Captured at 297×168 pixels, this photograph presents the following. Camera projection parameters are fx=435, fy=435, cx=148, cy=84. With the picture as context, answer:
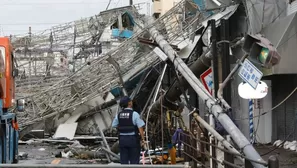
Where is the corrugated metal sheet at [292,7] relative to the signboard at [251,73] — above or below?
above

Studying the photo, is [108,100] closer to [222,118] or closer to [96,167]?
[222,118]

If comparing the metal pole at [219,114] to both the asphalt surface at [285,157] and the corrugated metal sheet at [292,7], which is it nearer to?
the asphalt surface at [285,157]

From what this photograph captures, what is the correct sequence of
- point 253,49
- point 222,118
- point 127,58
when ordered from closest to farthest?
point 253,49
point 222,118
point 127,58

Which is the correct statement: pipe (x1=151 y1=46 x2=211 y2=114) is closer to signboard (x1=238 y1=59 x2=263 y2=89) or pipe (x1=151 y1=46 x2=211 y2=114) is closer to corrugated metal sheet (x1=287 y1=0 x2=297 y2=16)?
signboard (x1=238 y1=59 x2=263 y2=89)

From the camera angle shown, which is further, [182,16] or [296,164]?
[182,16]

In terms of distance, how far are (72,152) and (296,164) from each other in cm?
755

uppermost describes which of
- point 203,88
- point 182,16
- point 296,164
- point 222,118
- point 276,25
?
point 182,16

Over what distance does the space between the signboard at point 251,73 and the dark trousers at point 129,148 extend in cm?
337

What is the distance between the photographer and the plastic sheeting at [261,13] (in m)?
13.0

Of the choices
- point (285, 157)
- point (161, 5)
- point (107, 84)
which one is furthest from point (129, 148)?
point (161, 5)

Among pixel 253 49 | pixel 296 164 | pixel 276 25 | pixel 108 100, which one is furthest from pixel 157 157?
pixel 108 100

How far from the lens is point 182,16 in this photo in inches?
815

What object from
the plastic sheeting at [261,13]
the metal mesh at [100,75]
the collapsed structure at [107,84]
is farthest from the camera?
the metal mesh at [100,75]

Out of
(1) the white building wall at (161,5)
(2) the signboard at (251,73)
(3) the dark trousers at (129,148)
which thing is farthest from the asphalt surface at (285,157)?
(1) the white building wall at (161,5)
